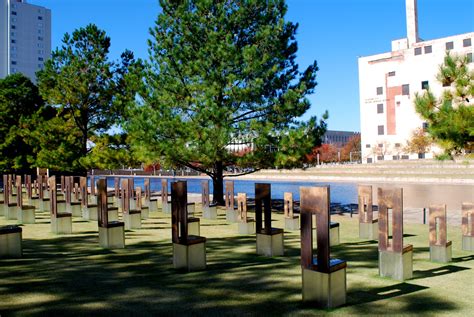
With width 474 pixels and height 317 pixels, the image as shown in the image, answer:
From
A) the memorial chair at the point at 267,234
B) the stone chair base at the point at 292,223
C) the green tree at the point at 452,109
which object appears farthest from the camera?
the stone chair base at the point at 292,223

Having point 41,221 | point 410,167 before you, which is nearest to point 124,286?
point 41,221

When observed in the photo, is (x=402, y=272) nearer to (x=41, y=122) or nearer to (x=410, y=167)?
(x=41, y=122)

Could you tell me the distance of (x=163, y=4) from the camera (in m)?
18.7

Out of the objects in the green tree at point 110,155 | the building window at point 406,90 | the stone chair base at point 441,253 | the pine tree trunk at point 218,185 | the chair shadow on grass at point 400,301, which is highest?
the building window at point 406,90

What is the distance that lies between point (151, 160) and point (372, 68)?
2605 inches

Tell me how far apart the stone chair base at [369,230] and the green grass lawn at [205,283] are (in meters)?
1.03

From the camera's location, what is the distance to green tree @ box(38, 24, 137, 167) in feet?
80.0

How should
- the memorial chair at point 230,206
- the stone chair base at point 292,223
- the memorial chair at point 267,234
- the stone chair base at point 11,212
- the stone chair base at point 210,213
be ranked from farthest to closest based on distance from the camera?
the stone chair base at point 210,213 → the memorial chair at point 230,206 → the stone chair base at point 11,212 → the stone chair base at point 292,223 → the memorial chair at point 267,234

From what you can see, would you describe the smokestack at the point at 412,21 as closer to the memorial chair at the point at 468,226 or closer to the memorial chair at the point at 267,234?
the memorial chair at the point at 468,226

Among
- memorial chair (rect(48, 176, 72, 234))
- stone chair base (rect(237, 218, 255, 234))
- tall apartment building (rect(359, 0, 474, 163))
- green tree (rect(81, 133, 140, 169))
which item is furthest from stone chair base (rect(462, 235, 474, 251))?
tall apartment building (rect(359, 0, 474, 163))

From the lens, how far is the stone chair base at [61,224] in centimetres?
1148

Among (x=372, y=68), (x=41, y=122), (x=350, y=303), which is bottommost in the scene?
→ (x=350, y=303)

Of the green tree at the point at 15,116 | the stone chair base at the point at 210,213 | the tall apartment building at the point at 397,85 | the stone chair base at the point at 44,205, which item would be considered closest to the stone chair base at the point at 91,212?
the stone chair base at the point at 44,205

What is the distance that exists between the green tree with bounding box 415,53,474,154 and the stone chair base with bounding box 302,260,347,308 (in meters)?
6.31
